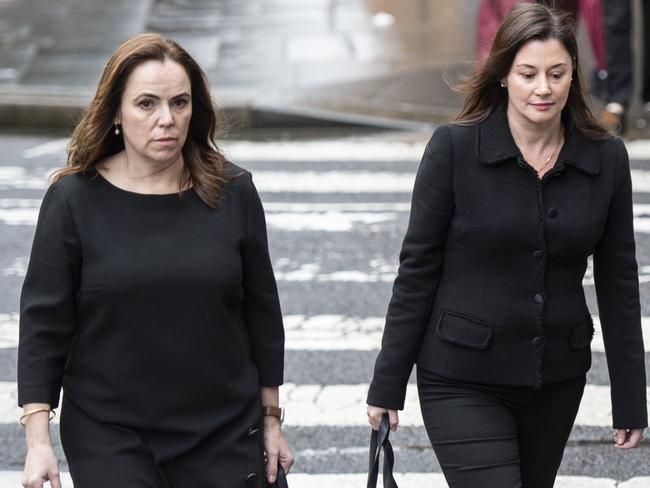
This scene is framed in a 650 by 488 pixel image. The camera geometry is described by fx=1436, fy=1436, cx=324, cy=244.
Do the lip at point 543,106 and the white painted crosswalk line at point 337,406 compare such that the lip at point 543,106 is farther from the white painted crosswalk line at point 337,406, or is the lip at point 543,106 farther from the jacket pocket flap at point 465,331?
the white painted crosswalk line at point 337,406

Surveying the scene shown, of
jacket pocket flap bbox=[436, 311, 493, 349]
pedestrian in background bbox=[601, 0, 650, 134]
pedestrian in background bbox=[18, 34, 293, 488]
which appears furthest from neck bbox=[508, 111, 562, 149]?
pedestrian in background bbox=[601, 0, 650, 134]

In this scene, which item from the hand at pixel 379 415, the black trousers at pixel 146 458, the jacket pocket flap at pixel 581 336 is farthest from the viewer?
the hand at pixel 379 415

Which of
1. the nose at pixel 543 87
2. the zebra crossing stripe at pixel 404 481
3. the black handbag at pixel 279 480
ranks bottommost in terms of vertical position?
the zebra crossing stripe at pixel 404 481

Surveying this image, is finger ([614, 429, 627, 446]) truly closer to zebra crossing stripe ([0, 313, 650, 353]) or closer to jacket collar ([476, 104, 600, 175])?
jacket collar ([476, 104, 600, 175])

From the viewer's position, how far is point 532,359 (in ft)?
12.4

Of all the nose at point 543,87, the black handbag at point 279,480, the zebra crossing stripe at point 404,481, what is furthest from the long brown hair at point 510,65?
the zebra crossing stripe at point 404,481

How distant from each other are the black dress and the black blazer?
52 centimetres

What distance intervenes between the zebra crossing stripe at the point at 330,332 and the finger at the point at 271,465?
2.98 m

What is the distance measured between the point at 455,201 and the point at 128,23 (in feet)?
40.4

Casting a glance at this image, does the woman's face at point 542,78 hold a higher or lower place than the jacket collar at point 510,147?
higher

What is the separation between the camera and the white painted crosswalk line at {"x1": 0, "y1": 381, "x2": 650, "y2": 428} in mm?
5883

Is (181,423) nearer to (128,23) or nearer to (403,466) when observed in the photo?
(403,466)

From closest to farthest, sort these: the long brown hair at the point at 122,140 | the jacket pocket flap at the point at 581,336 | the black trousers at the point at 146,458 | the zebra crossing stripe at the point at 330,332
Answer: the black trousers at the point at 146,458 < the long brown hair at the point at 122,140 < the jacket pocket flap at the point at 581,336 < the zebra crossing stripe at the point at 330,332

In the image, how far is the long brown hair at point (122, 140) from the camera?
142 inches
